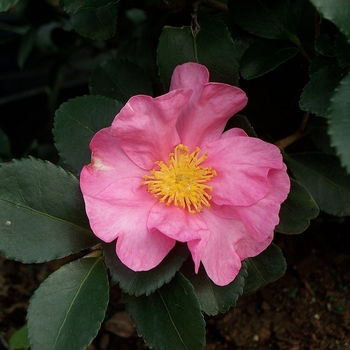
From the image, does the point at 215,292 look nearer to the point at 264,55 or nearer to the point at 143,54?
the point at 264,55

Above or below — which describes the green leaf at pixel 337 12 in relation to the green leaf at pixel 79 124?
above

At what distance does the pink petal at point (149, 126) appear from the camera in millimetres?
712

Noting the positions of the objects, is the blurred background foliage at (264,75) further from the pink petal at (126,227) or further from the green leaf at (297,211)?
the pink petal at (126,227)

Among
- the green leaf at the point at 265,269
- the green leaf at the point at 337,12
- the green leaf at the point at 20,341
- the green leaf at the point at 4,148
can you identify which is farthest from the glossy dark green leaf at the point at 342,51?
the green leaf at the point at 4,148

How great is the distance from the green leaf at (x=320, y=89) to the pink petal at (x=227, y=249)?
7.8 inches

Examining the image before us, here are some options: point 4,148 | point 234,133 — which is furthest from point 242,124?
point 4,148

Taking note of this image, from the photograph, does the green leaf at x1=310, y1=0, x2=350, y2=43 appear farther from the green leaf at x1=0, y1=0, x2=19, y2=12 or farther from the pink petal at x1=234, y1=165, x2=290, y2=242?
the green leaf at x1=0, y1=0, x2=19, y2=12

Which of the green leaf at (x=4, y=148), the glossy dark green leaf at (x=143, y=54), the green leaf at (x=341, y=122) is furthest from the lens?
the green leaf at (x=4, y=148)

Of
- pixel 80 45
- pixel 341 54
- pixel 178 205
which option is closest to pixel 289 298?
pixel 178 205

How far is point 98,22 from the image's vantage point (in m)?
1.07

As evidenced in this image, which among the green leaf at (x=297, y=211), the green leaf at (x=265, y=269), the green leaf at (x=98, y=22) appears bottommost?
the green leaf at (x=265, y=269)

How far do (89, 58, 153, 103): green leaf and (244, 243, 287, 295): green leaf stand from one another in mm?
390

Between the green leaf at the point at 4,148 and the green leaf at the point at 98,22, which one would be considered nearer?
the green leaf at the point at 98,22

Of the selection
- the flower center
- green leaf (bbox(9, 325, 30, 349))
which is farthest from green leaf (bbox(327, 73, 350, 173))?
green leaf (bbox(9, 325, 30, 349))
